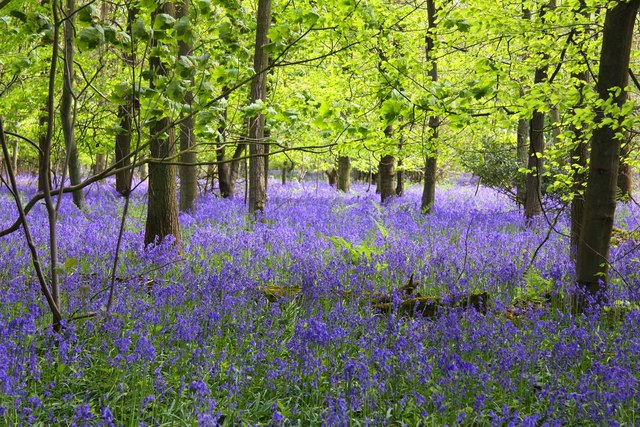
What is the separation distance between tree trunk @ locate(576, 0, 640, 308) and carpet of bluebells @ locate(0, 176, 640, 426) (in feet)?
1.29

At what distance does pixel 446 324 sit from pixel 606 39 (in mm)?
3246

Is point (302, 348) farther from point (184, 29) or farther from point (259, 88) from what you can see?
point (259, 88)

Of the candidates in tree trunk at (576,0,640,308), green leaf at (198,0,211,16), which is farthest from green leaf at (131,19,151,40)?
tree trunk at (576,0,640,308)

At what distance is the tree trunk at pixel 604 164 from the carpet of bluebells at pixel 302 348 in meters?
0.39

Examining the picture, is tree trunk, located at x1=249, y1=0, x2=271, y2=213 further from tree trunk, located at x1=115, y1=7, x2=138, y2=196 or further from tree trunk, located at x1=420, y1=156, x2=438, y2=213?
tree trunk, located at x1=420, y1=156, x2=438, y2=213

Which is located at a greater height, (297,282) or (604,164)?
(604,164)

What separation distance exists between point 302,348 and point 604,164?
362 cm

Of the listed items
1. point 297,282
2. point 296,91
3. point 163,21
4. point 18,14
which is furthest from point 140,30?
point 297,282

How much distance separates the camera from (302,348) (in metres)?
3.91

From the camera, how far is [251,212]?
11.6 meters

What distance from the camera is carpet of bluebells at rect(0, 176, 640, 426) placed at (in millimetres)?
3352

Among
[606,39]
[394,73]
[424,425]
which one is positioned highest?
[606,39]

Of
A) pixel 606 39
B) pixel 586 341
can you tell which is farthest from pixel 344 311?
pixel 606 39

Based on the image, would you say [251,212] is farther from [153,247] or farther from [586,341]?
[586,341]
